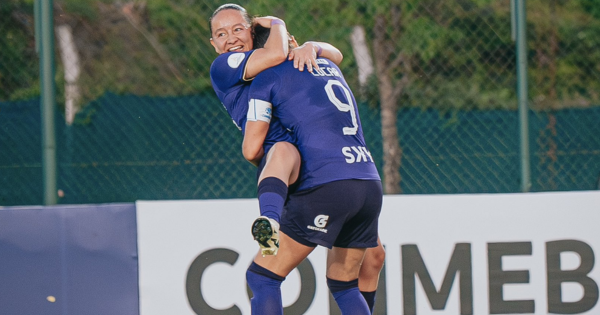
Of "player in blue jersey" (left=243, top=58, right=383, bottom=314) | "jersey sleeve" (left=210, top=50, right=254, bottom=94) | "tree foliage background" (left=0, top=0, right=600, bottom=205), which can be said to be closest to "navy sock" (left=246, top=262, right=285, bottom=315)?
"player in blue jersey" (left=243, top=58, right=383, bottom=314)

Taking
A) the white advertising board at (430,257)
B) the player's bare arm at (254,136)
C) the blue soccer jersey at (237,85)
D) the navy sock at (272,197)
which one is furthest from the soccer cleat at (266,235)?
the white advertising board at (430,257)

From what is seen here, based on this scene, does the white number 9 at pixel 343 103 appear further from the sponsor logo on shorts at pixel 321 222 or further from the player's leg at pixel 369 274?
the player's leg at pixel 369 274

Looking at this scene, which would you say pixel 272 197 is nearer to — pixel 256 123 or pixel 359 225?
pixel 256 123

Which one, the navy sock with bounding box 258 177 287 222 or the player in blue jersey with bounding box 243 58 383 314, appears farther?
the player in blue jersey with bounding box 243 58 383 314

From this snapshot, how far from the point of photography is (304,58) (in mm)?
3633

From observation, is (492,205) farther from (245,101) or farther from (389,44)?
(245,101)

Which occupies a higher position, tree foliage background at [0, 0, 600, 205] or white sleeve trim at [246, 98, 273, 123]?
tree foliage background at [0, 0, 600, 205]

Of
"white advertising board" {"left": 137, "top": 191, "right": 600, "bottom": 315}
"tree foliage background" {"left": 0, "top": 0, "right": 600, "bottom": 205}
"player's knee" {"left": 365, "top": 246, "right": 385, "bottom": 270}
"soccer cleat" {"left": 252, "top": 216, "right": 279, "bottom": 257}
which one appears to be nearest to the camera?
"soccer cleat" {"left": 252, "top": 216, "right": 279, "bottom": 257}

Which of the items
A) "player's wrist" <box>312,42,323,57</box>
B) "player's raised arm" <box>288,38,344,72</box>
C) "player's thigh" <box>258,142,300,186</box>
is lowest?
"player's thigh" <box>258,142,300,186</box>

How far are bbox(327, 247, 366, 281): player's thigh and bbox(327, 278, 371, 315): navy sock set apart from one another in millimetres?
29

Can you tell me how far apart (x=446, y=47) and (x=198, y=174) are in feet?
6.80

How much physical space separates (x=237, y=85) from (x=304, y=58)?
36 cm

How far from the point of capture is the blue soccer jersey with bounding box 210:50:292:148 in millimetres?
3639

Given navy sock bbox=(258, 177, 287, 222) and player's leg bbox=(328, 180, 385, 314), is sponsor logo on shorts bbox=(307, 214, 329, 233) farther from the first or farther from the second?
navy sock bbox=(258, 177, 287, 222)
